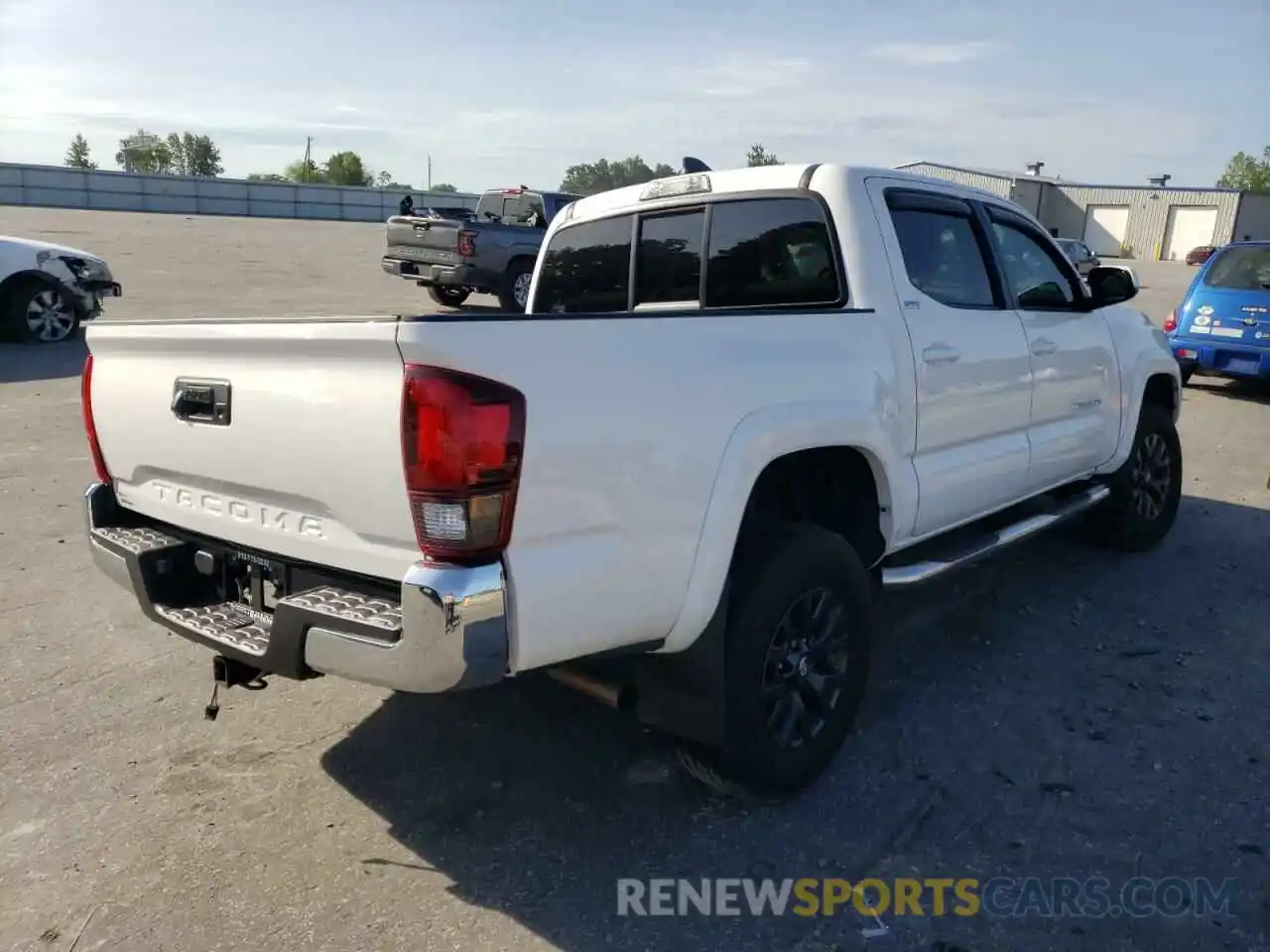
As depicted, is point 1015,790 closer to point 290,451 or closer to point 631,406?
point 631,406

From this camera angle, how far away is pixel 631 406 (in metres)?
2.57

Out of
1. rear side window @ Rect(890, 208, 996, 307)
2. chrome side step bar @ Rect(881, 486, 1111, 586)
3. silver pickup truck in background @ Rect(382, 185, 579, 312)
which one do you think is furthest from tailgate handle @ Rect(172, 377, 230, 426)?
silver pickup truck in background @ Rect(382, 185, 579, 312)

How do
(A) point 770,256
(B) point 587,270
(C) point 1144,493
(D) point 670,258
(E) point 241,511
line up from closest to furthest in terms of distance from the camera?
(E) point 241,511 < (A) point 770,256 < (D) point 670,258 < (B) point 587,270 < (C) point 1144,493

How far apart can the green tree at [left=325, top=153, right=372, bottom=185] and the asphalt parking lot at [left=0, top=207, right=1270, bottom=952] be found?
107049mm

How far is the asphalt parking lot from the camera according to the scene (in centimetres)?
268

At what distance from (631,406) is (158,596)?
1620mm

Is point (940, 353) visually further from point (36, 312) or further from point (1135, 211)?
point (1135, 211)

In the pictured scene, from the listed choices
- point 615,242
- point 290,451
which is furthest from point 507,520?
point 615,242

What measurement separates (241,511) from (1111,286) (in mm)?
4159

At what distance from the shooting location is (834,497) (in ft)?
12.2

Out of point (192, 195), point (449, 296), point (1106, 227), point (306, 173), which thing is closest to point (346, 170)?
point (306, 173)

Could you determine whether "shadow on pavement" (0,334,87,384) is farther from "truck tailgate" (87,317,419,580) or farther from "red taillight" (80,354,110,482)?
"truck tailgate" (87,317,419,580)

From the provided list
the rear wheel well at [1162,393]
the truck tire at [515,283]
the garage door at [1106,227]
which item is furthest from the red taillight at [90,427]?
the garage door at [1106,227]

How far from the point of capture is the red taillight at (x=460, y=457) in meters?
2.30
